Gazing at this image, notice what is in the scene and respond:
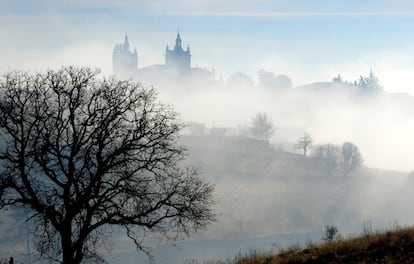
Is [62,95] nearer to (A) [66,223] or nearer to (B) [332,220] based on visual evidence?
(A) [66,223]

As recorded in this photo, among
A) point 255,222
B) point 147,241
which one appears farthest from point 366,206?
point 147,241

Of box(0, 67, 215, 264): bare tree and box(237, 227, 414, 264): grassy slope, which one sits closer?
box(237, 227, 414, 264): grassy slope

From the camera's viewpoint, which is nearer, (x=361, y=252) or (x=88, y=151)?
(x=361, y=252)

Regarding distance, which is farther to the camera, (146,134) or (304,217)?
(304,217)

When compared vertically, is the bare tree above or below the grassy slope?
above

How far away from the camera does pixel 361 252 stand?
18.4 m

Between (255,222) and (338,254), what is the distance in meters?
144

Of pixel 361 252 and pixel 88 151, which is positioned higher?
pixel 88 151

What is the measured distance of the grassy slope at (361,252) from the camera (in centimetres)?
1741

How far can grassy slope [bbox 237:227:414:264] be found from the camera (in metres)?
17.4

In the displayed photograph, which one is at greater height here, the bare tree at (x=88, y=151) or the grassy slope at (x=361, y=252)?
the bare tree at (x=88, y=151)

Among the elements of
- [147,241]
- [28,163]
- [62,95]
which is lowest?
[147,241]

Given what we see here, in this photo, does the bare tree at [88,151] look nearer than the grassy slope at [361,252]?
No

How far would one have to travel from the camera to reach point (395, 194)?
196625 mm
